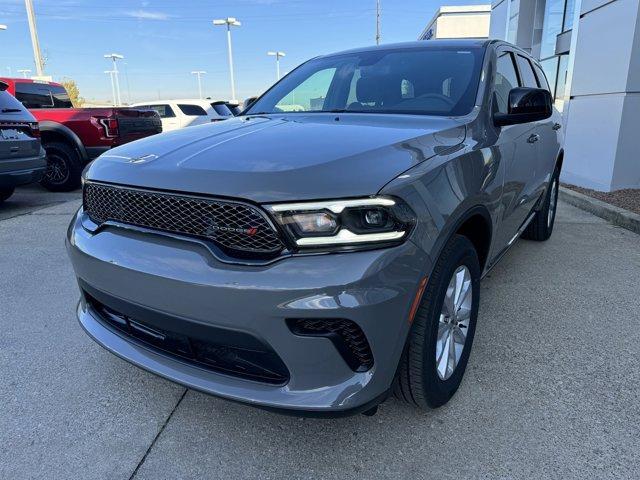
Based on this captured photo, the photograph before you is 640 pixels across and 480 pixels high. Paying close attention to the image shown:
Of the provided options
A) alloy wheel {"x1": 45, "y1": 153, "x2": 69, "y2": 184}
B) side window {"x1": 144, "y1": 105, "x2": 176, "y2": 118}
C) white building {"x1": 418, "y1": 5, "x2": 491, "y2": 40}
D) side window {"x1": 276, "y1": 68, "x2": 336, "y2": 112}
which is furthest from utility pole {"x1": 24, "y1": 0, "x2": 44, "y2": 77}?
side window {"x1": 276, "y1": 68, "x2": 336, "y2": 112}

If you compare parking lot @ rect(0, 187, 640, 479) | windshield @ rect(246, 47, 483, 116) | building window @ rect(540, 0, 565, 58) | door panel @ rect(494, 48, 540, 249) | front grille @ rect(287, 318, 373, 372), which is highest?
building window @ rect(540, 0, 565, 58)

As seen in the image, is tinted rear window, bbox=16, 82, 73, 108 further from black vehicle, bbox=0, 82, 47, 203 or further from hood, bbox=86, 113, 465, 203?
hood, bbox=86, 113, 465, 203

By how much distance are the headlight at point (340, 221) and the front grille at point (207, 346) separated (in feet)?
1.36

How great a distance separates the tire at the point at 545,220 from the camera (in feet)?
15.2

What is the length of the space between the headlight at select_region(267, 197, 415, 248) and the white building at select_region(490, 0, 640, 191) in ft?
20.9

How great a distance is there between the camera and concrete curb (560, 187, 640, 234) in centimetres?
544

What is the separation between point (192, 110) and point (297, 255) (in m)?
14.1

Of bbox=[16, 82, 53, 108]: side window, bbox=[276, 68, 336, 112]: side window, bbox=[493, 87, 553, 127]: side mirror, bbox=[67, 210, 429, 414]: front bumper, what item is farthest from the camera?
bbox=[16, 82, 53, 108]: side window

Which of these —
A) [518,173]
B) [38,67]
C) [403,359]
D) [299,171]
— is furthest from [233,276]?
[38,67]

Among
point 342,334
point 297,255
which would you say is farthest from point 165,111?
point 342,334

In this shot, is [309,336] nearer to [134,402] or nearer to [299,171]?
[299,171]

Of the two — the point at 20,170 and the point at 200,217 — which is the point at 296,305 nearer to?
the point at 200,217

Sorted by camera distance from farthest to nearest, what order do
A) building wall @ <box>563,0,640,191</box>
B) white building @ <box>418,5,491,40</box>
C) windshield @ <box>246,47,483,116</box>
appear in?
white building @ <box>418,5,491,40</box>, building wall @ <box>563,0,640,191</box>, windshield @ <box>246,47,483,116</box>

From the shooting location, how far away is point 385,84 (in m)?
3.00
